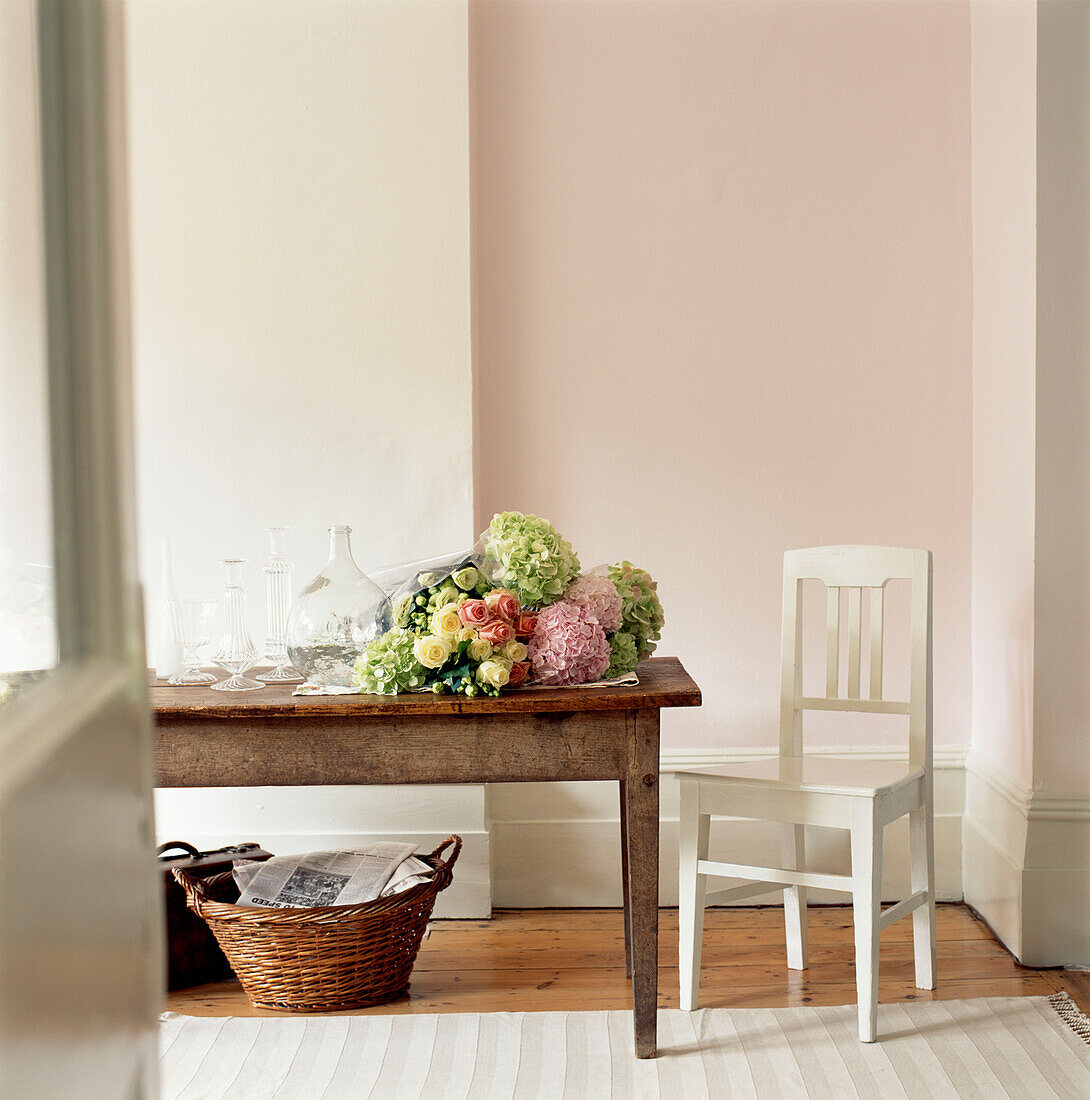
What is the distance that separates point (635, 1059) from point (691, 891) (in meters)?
0.36

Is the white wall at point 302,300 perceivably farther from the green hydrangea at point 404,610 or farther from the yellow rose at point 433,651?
the yellow rose at point 433,651

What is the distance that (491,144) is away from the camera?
9.81ft

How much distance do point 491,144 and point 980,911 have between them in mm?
2338

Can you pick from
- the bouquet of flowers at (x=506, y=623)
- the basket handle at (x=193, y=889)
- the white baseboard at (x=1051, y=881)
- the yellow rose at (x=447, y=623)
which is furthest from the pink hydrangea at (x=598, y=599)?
the white baseboard at (x=1051, y=881)

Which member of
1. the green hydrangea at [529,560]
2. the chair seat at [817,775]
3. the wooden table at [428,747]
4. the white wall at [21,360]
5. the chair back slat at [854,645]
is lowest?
the chair seat at [817,775]

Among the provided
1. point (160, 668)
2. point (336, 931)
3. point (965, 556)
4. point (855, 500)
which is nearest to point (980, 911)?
Answer: point (965, 556)

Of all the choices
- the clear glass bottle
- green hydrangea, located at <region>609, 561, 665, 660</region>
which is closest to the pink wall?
green hydrangea, located at <region>609, 561, 665, 660</region>

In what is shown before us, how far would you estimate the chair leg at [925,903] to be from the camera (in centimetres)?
240

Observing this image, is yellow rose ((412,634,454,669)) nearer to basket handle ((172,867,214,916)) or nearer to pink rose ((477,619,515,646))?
pink rose ((477,619,515,646))

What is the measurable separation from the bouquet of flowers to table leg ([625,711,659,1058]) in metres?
0.17

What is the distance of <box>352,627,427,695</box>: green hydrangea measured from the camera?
6.82 feet

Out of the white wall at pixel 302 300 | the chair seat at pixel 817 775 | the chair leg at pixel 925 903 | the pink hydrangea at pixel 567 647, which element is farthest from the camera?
the white wall at pixel 302 300

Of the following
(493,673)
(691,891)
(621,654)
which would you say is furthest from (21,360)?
(691,891)

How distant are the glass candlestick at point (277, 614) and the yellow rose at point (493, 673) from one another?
1.64 ft
